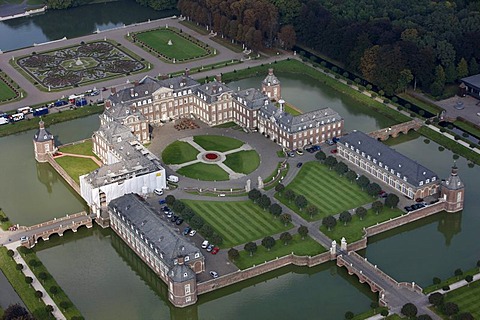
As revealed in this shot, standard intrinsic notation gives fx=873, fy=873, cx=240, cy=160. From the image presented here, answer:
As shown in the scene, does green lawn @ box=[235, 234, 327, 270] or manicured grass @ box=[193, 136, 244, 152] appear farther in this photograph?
manicured grass @ box=[193, 136, 244, 152]

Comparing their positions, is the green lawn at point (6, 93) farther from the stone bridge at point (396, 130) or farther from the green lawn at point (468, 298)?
the green lawn at point (468, 298)

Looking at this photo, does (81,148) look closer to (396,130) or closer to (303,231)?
(303,231)

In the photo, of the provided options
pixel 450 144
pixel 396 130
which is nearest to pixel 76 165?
pixel 396 130

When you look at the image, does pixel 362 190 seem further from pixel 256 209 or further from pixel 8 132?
pixel 8 132

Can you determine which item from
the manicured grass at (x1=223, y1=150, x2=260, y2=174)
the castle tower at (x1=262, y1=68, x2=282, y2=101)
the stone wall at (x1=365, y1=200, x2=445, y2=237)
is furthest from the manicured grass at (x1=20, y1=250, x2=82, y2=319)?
the castle tower at (x1=262, y1=68, x2=282, y2=101)

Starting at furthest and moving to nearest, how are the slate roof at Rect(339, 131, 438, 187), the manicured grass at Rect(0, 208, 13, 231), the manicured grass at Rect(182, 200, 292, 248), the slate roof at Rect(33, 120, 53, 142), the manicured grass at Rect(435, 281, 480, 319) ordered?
the slate roof at Rect(33, 120, 53, 142) < the slate roof at Rect(339, 131, 438, 187) < the manicured grass at Rect(0, 208, 13, 231) < the manicured grass at Rect(182, 200, 292, 248) < the manicured grass at Rect(435, 281, 480, 319)

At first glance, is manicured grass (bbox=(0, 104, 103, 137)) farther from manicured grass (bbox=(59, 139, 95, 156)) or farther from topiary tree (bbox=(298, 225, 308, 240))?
topiary tree (bbox=(298, 225, 308, 240))
